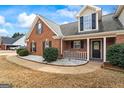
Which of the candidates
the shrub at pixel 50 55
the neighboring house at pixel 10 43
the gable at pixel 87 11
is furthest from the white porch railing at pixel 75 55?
the neighboring house at pixel 10 43

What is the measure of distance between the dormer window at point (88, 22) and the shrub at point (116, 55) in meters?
4.36

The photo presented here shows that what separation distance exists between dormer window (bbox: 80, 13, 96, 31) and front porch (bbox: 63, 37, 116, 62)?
1.21 metres

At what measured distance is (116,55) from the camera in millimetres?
11023

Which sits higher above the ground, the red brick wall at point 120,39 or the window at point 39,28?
the window at point 39,28

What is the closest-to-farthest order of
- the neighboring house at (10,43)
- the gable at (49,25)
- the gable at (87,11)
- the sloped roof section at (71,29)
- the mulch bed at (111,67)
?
the mulch bed at (111,67) → the gable at (87,11) → the gable at (49,25) → the sloped roof section at (71,29) → the neighboring house at (10,43)

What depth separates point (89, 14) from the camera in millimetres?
15648

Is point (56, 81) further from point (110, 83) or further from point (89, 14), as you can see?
point (89, 14)

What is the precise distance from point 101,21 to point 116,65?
6.31 metres

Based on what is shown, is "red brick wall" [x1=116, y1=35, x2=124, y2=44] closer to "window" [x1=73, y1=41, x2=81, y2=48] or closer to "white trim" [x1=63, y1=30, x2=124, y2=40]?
"white trim" [x1=63, y1=30, x2=124, y2=40]

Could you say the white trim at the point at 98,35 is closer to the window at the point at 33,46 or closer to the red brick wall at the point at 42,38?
the red brick wall at the point at 42,38

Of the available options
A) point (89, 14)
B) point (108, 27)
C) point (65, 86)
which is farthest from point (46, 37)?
point (65, 86)

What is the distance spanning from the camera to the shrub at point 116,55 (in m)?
10.7

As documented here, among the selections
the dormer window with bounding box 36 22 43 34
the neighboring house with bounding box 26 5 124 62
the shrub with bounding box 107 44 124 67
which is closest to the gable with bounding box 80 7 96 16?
the neighboring house with bounding box 26 5 124 62
